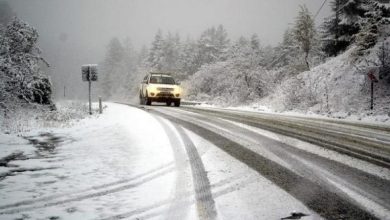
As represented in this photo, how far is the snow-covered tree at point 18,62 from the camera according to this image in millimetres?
10532

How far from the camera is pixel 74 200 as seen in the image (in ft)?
13.8

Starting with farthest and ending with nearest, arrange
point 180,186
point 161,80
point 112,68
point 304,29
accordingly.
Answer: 1. point 112,68
2. point 304,29
3. point 161,80
4. point 180,186

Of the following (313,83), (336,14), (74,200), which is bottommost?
(74,200)

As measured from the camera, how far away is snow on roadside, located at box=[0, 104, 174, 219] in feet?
12.8

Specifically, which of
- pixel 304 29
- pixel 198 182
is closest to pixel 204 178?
pixel 198 182

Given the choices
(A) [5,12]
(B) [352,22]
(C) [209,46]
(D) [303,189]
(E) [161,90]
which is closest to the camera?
(D) [303,189]

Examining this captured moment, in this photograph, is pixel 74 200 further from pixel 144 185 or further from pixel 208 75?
pixel 208 75

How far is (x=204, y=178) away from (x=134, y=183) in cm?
100

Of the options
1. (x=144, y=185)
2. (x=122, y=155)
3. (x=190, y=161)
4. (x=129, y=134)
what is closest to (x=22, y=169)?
(x=122, y=155)

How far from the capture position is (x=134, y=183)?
4906 mm

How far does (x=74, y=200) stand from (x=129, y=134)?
5.23 m

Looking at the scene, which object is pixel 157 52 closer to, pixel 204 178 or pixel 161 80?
pixel 161 80

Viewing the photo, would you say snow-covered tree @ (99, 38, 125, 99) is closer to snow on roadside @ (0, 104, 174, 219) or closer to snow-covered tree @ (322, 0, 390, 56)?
snow-covered tree @ (322, 0, 390, 56)

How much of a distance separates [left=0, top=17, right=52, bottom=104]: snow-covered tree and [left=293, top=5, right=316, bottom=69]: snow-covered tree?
92.8 feet
